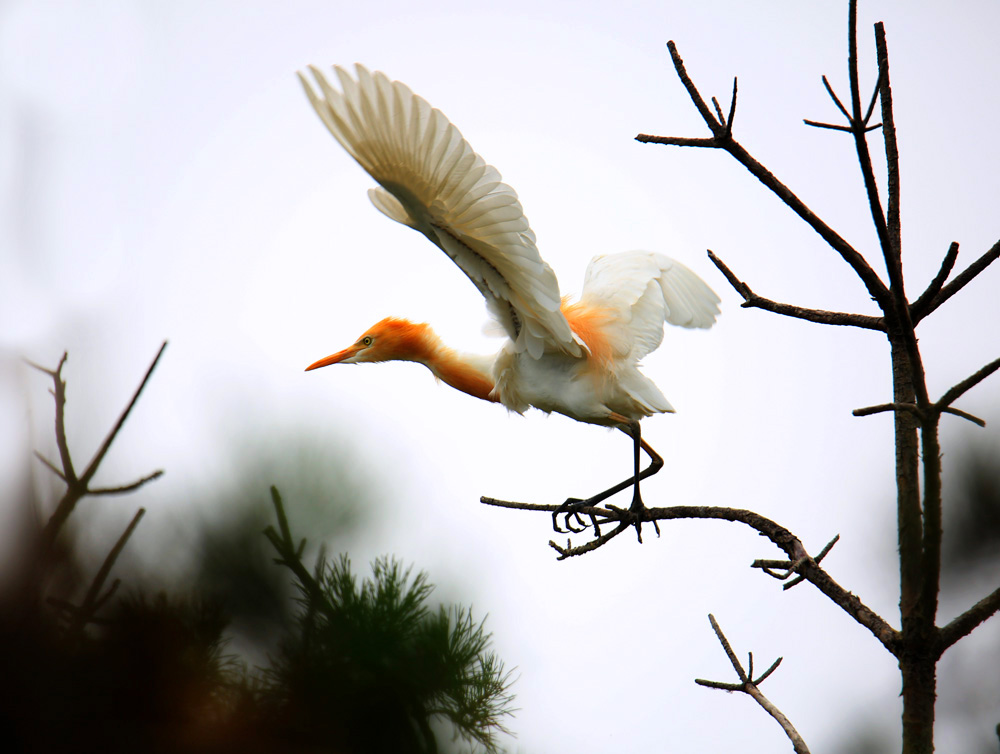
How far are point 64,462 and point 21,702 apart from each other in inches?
5.3

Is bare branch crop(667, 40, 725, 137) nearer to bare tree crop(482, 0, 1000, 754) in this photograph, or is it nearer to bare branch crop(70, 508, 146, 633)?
bare tree crop(482, 0, 1000, 754)

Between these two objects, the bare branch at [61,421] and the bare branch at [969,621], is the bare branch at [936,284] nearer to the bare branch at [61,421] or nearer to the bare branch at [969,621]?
the bare branch at [969,621]

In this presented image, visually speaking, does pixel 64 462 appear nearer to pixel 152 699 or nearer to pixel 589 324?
pixel 152 699

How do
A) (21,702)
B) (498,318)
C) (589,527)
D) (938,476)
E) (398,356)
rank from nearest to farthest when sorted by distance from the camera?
(21,702) < (938,476) < (498,318) < (589,527) < (398,356)

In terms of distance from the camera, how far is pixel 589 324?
2510 millimetres

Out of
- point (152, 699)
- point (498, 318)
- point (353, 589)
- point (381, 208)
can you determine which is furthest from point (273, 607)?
point (381, 208)

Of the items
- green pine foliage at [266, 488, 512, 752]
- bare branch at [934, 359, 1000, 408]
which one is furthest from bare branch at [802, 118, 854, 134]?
green pine foliage at [266, 488, 512, 752]

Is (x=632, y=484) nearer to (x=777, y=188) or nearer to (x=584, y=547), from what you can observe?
(x=584, y=547)

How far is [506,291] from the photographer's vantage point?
7.14 feet

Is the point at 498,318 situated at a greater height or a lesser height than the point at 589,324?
lesser

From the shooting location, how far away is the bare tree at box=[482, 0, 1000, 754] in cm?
83

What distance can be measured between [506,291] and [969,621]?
4.67 feet

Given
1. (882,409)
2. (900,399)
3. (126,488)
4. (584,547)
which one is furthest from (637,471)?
(126,488)

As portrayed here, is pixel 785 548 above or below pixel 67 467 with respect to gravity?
above
